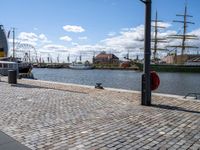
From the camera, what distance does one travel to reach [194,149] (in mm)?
6070

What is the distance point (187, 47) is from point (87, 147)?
11990 centimetres

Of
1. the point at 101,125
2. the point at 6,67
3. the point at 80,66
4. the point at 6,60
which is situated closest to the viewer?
the point at 101,125

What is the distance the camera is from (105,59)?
180625 mm

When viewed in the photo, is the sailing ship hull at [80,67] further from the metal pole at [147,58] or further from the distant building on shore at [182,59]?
the metal pole at [147,58]

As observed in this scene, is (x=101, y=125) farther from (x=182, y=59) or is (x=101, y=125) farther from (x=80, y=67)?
(x=80, y=67)

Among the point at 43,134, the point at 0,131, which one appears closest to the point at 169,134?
the point at 43,134

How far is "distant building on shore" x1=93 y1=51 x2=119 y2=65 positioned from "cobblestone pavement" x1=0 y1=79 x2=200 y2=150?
161 metres

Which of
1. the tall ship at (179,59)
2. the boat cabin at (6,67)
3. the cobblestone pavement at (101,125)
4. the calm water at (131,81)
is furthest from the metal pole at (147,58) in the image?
the tall ship at (179,59)

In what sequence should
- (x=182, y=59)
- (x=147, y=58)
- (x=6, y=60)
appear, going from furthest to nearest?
(x=182, y=59) < (x=6, y=60) < (x=147, y=58)

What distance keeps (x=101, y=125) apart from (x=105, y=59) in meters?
173

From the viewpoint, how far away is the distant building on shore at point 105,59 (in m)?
175

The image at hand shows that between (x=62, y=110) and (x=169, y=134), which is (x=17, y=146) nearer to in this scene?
(x=169, y=134)

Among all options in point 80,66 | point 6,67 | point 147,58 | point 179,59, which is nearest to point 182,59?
point 179,59

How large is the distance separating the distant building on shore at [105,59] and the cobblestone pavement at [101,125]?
161 meters
